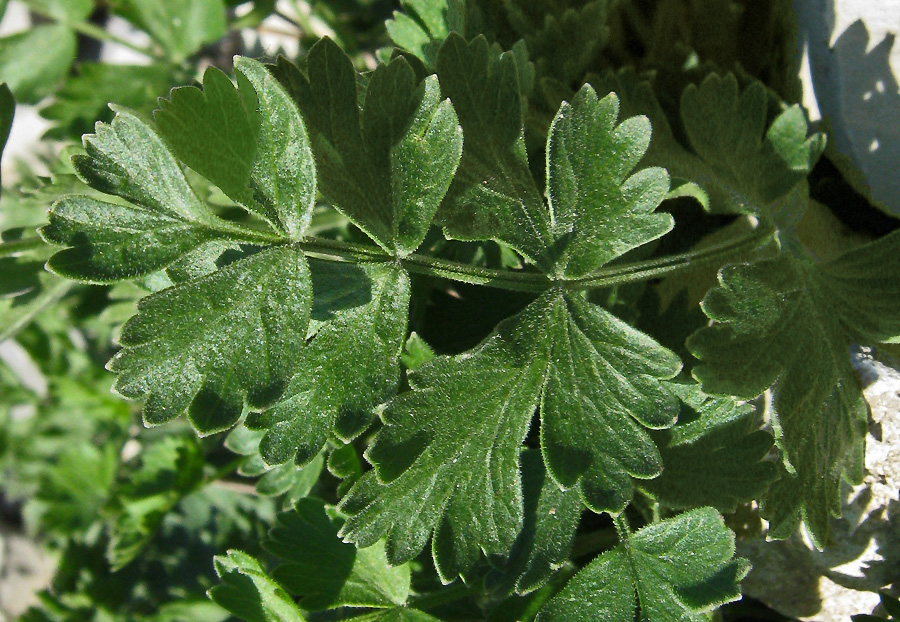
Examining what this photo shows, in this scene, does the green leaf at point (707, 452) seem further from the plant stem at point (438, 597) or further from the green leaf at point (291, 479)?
the green leaf at point (291, 479)

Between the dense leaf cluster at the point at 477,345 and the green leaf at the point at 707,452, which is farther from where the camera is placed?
the green leaf at the point at 707,452

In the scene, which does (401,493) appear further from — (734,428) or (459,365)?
(734,428)

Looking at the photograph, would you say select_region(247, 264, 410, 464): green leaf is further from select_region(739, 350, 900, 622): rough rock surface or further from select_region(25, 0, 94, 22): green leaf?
select_region(25, 0, 94, 22): green leaf

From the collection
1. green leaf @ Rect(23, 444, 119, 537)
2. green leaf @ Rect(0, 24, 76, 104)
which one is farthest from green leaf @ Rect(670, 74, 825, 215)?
green leaf @ Rect(23, 444, 119, 537)

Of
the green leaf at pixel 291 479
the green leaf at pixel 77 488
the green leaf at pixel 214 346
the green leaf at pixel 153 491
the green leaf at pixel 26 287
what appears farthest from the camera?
the green leaf at pixel 77 488

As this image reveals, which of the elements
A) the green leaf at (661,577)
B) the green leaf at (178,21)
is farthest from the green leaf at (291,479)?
the green leaf at (178,21)

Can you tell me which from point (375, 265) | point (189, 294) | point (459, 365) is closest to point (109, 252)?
point (189, 294)

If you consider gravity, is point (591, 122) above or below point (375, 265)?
above
